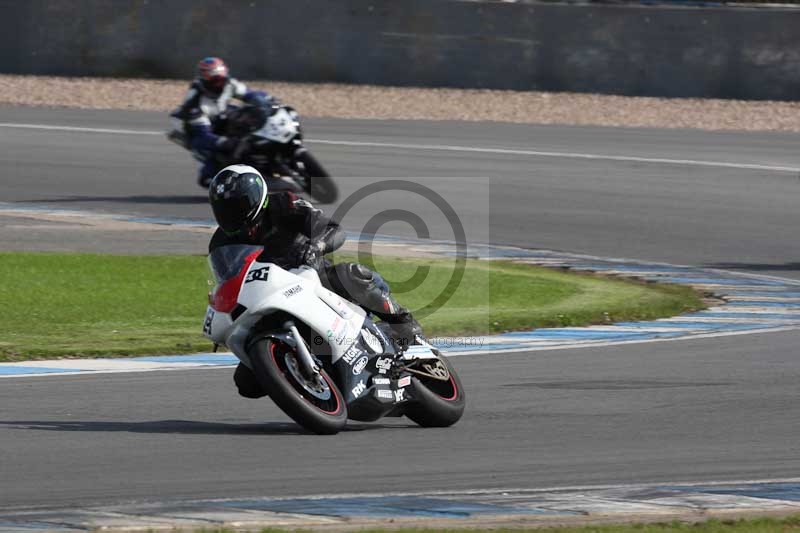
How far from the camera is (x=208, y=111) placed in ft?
62.7

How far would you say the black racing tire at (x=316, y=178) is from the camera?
58.9 ft

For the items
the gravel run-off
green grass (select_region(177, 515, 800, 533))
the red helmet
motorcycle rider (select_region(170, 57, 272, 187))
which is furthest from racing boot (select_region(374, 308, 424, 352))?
the gravel run-off

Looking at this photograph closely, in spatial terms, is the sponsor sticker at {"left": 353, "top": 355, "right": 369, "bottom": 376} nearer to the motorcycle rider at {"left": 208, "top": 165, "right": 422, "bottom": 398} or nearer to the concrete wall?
the motorcycle rider at {"left": 208, "top": 165, "right": 422, "bottom": 398}

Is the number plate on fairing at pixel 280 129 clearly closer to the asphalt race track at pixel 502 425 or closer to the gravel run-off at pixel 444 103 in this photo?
the asphalt race track at pixel 502 425

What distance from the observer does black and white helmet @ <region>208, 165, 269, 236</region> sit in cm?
771

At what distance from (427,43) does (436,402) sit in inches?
850

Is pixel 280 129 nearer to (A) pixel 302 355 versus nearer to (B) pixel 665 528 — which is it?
(A) pixel 302 355

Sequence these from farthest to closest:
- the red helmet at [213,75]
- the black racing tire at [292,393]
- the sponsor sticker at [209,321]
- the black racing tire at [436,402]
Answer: the red helmet at [213,75], the black racing tire at [436,402], the sponsor sticker at [209,321], the black racing tire at [292,393]

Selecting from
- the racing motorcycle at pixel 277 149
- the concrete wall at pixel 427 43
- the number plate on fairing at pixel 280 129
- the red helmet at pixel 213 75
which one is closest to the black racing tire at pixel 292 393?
the racing motorcycle at pixel 277 149

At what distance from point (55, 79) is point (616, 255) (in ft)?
56.1

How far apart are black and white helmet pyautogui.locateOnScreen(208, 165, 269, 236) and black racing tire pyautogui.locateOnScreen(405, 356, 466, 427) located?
1.17 metres

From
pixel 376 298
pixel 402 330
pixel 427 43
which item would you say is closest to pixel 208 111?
pixel 427 43

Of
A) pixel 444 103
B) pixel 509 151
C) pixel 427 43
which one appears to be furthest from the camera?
pixel 427 43

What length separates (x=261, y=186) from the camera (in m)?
7.75
